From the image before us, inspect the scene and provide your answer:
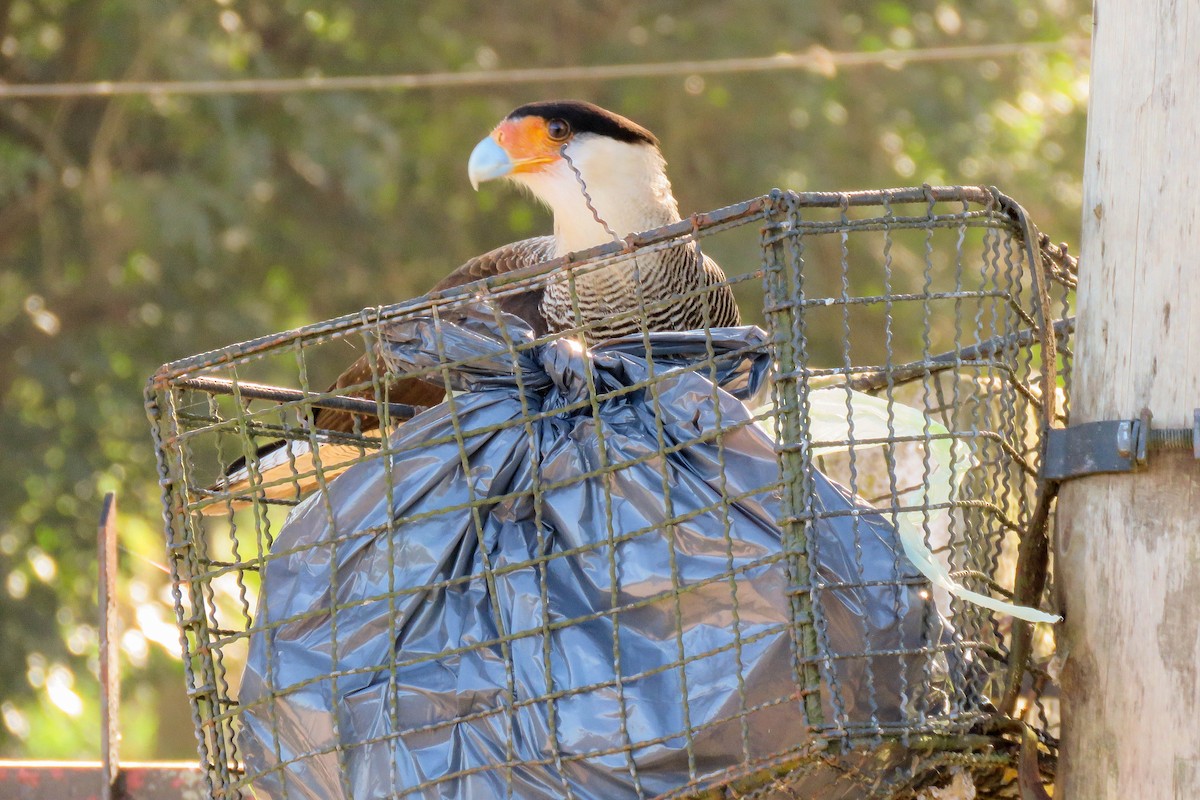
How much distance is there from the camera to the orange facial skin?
10.9 feet

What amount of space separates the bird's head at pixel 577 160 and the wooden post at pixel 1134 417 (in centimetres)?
150

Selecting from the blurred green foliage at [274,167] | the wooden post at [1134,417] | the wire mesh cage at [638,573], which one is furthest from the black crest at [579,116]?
the blurred green foliage at [274,167]

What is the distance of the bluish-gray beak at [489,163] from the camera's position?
3.29 meters

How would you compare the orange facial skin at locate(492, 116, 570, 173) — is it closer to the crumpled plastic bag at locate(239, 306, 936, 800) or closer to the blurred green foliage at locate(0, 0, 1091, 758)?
the crumpled plastic bag at locate(239, 306, 936, 800)

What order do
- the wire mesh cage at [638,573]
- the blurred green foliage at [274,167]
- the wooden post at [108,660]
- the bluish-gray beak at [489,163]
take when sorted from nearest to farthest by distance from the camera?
the wire mesh cage at [638,573]
the wooden post at [108,660]
the bluish-gray beak at [489,163]
the blurred green foliage at [274,167]

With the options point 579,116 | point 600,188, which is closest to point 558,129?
point 579,116

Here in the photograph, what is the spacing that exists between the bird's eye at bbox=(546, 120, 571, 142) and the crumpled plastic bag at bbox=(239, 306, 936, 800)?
4.37 ft

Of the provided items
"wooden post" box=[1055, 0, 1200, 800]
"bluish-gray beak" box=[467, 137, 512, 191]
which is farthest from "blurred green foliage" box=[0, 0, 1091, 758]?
"wooden post" box=[1055, 0, 1200, 800]

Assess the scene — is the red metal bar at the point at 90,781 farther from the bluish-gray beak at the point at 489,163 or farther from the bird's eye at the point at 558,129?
the bird's eye at the point at 558,129

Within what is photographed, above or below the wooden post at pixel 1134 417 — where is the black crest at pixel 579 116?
above

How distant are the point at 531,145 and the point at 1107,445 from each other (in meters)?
1.77

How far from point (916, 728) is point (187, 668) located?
1.04 meters

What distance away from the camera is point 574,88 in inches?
332

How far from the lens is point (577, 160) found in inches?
131
